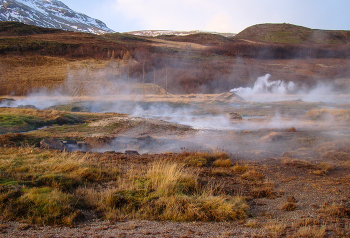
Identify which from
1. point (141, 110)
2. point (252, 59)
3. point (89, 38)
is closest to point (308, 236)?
point (141, 110)

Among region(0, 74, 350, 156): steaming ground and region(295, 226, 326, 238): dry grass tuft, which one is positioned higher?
region(295, 226, 326, 238): dry grass tuft

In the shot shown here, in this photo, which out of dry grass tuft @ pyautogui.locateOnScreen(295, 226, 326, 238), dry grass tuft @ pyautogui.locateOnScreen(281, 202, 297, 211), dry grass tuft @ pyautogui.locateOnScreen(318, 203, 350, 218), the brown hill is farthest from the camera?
the brown hill

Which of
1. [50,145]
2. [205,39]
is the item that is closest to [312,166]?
[50,145]

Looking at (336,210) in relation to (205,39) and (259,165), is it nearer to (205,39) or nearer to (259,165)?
(259,165)

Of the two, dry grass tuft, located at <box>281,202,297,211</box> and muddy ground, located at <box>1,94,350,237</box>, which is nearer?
muddy ground, located at <box>1,94,350,237</box>

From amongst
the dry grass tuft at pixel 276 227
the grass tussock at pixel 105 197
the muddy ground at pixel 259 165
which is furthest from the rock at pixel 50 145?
the dry grass tuft at pixel 276 227

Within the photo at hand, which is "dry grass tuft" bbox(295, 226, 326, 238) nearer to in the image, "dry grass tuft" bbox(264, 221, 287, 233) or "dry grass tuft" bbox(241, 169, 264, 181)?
"dry grass tuft" bbox(264, 221, 287, 233)

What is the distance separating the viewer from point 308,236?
4.37 meters

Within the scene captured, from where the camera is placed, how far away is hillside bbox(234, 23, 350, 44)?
76806mm

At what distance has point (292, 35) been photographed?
271ft

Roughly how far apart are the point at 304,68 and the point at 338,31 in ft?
110

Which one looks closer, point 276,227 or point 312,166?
point 276,227

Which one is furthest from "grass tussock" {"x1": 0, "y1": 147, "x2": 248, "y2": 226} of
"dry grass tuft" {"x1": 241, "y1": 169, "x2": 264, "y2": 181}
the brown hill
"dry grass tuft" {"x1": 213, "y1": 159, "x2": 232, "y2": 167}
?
the brown hill

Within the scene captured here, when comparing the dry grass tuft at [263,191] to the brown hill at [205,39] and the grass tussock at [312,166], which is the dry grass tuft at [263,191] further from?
the brown hill at [205,39]
